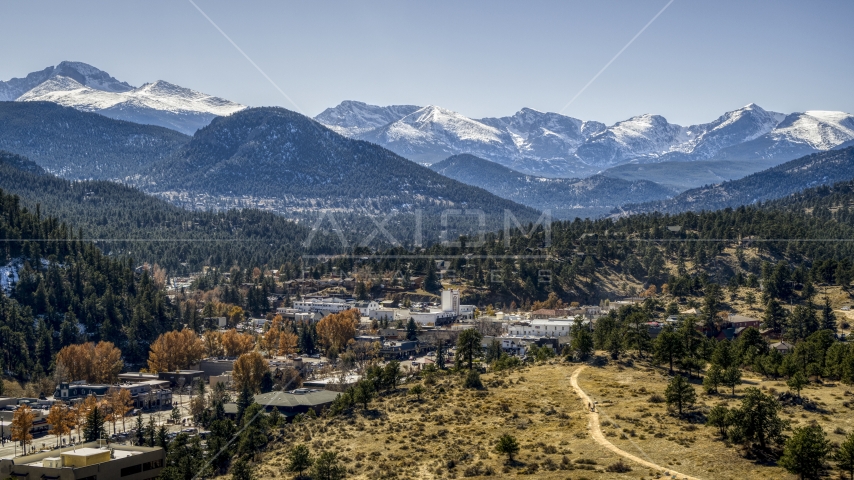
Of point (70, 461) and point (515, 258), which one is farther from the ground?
point (515, 258)

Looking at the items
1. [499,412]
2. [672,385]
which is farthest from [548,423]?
[672,385]

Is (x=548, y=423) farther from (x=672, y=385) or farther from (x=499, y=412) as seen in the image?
(x=672, y=385)

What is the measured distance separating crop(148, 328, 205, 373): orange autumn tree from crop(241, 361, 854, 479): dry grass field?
55.8 meters

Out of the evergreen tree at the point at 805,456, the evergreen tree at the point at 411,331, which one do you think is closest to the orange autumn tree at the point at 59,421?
the evergreen tree at the point at 411,331

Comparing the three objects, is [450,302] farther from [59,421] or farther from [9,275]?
[59,421]

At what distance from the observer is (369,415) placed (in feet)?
217

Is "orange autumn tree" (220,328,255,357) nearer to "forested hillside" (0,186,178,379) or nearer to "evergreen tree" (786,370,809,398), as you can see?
"forested hillside" (0,186,178,379)

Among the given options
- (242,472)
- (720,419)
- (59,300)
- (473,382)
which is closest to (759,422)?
(720,419)

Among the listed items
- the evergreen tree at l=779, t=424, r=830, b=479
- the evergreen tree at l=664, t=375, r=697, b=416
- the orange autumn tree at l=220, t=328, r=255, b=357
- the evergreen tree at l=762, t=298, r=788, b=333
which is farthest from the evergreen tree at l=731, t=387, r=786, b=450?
the orange autumn tree at l=220, t=328, r=255, b=357

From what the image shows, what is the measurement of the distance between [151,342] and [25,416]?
46.0 metres

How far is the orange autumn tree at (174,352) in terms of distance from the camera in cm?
11919

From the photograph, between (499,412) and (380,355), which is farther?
(380,355)

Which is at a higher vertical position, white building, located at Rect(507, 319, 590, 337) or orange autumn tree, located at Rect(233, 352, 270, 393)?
white building, located at Rect(507, 319, 590, 337)

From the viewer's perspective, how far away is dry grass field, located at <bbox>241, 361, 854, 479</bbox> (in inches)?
1949
